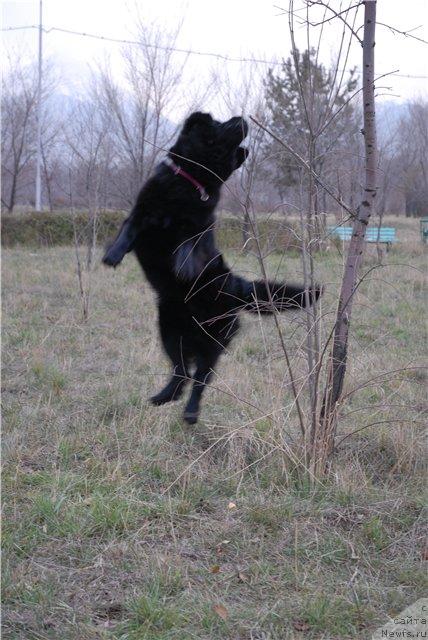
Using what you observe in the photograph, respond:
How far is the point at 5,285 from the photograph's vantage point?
10.5 metres

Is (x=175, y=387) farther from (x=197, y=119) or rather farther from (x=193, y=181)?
(x=197, y=119)

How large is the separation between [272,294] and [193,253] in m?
0.52

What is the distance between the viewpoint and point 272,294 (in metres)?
3.88

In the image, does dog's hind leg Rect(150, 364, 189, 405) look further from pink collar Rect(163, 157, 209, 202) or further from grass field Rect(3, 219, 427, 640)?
pink collar Rect(163, 157, 209, 202)

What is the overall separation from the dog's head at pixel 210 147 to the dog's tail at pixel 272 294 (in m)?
0.67

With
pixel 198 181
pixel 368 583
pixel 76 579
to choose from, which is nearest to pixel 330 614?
pixel 368 583

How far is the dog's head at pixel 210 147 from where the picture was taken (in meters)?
3.98

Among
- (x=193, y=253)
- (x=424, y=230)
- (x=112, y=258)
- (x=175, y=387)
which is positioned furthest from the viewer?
(x=424, y=230)

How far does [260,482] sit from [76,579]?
1.16m

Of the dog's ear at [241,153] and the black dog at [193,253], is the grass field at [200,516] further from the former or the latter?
the dog's ear at [241,153]

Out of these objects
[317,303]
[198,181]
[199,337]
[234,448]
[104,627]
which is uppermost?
[198,181]

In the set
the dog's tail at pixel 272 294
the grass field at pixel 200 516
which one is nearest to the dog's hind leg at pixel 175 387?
the grass field at pixel 200 516

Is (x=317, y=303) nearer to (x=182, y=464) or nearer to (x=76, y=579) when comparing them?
(x=182, y=464)

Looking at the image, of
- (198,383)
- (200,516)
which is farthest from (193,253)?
(200,516)
